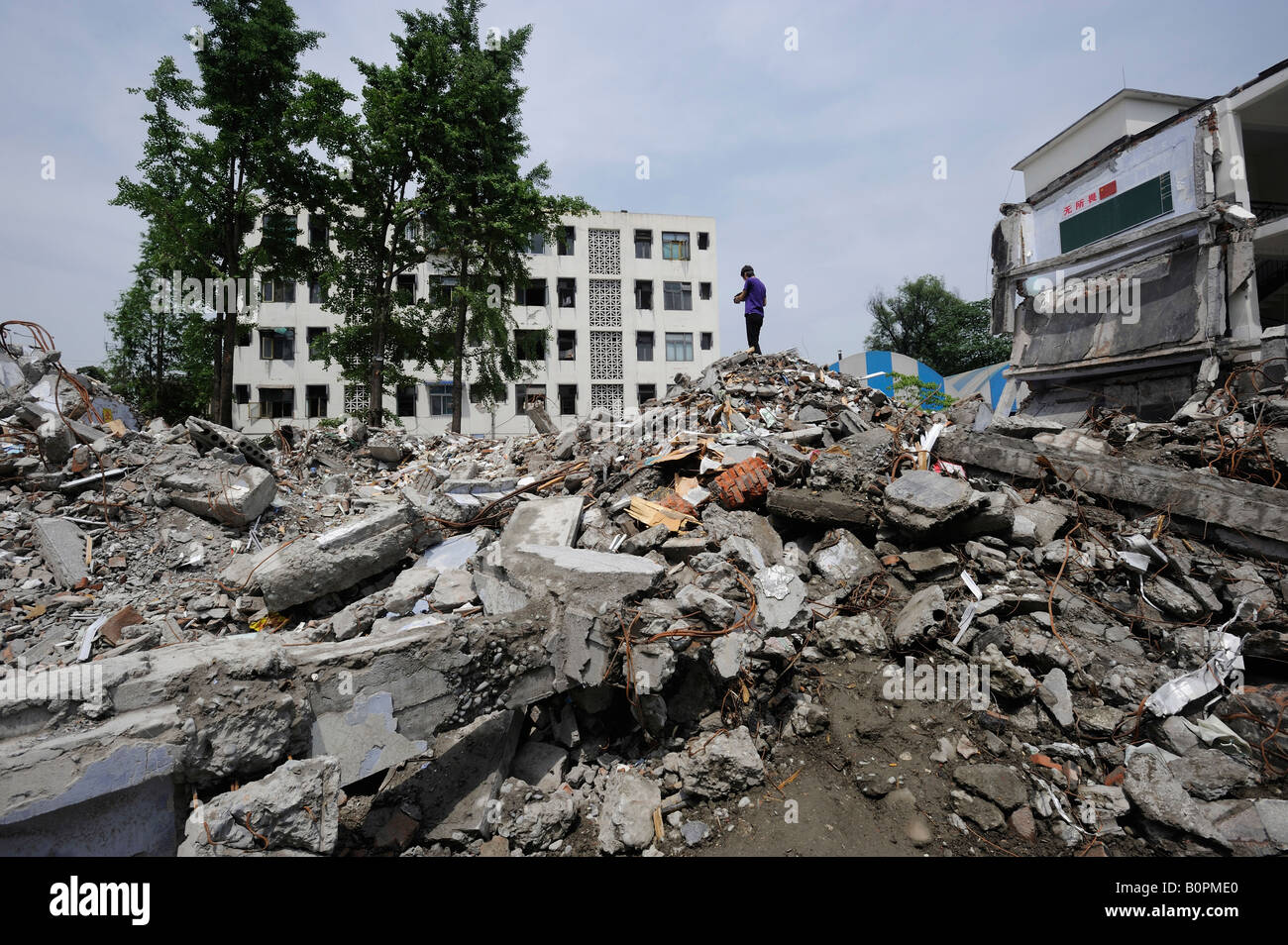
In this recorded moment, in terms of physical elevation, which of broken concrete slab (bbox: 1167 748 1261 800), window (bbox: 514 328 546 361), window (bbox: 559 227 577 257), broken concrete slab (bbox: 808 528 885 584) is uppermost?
window (bbox: 559 227 577 257)

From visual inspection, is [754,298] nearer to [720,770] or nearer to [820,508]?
[820,508]

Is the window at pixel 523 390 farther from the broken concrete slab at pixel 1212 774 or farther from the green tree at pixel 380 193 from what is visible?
the broken concrete slab at pixel 1212 774

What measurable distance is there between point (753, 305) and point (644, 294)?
771 inches

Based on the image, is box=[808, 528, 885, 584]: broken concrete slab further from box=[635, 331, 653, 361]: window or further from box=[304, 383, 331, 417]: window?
box=[304, 383, 331, 417]: window

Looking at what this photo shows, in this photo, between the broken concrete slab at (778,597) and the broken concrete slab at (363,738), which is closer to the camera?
the broken concrete slab at (363,738)

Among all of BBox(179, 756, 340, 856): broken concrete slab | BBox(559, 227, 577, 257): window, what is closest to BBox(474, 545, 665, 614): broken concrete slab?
BBox(179, 756, 340, 856): broken concrete slab

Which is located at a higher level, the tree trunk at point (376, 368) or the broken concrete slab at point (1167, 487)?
the tree trunk at point (376, 368)

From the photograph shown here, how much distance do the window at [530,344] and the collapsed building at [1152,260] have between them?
11.7 metres

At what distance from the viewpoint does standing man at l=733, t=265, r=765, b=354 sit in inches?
384

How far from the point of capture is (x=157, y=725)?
222 cm

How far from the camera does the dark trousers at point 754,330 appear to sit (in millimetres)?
9867

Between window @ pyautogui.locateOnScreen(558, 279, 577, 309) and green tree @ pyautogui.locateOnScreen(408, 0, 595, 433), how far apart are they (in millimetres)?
12638

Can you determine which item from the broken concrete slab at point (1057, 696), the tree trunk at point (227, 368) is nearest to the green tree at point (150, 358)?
the tree trunk at point (227, 368)

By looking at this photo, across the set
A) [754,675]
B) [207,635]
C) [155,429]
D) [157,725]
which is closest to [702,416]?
[754,675]
